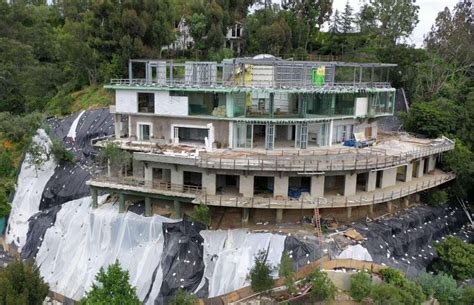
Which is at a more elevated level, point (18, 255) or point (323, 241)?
point (323, 241)

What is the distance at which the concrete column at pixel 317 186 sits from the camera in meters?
31.2

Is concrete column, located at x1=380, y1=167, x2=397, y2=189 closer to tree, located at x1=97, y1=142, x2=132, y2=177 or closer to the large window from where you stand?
the large window

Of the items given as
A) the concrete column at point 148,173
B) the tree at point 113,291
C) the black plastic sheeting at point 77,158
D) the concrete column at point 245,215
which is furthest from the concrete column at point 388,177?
the black plastic sheeting at point 77,158

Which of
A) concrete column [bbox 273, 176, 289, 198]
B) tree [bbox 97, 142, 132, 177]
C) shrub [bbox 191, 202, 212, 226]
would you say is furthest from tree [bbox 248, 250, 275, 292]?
tree [bbox 97, 142, 132, 177]

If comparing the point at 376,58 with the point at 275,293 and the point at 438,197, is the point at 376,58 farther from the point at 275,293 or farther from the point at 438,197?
the point at 275,293

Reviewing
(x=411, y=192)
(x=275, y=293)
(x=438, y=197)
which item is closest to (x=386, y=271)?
(x=275, y=293)

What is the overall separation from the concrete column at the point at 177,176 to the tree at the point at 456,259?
58.7ft

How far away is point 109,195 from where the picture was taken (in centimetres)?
3550

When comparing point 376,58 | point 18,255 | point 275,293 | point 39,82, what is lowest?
point 18,255

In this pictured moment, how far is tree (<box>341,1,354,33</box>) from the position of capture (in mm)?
70750

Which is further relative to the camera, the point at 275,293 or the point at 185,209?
A: the point at 185,209

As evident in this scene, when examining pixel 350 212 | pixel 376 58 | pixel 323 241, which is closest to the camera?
pixel 323 241

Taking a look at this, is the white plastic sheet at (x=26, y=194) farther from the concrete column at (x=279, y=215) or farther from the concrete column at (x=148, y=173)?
the concrete column at (x=279, y=215)

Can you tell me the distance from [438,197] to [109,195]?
25.9 m
